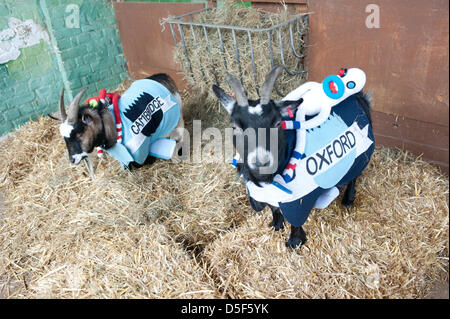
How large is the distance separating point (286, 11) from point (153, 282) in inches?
122

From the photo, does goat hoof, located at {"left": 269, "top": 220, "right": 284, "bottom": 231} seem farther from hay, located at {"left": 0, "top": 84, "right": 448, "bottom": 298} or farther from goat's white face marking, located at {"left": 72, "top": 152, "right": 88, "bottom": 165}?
goat's white face marking, located at {"left": 72, "top": 152, "right": 88, "bottom": 165}

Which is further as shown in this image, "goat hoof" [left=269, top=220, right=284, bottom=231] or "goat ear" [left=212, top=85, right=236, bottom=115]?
"goat hoof" [left=269, top=220, right=284, bottom=231]

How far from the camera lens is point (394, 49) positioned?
3279 millimetres

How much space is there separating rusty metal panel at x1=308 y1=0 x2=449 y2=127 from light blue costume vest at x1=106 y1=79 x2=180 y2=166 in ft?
5.91

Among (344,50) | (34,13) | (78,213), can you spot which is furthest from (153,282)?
(34,13)

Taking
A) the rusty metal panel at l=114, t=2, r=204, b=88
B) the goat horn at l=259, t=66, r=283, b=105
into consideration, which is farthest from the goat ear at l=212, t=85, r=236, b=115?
the rusty metal panel at l=114, t=2, r=204, b=88

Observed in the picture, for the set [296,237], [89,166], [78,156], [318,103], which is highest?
[318,103]

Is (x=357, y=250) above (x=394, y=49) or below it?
below

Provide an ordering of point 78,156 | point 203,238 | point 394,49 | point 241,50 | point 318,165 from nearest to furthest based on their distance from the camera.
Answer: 1. point 318,165
2. point 203,238
3. point 394,49
4. point 78,156
5. point 241,50

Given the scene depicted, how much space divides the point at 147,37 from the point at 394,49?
152 inches

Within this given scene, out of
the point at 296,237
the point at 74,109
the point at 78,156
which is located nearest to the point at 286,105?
the point at 296,237

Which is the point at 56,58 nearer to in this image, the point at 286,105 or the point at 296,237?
the point at 286,105

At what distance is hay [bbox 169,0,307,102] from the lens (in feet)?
12.5
